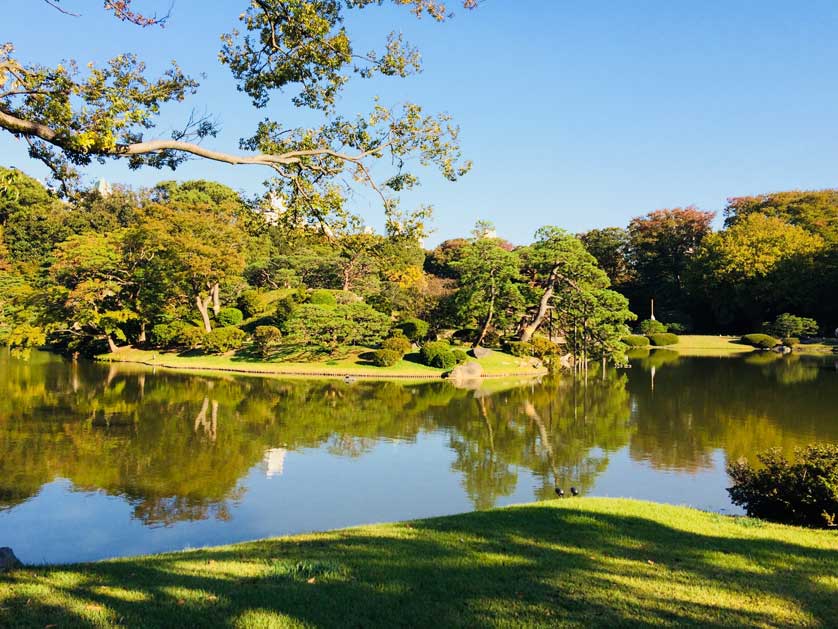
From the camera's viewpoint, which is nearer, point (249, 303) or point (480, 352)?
point (480, 352)

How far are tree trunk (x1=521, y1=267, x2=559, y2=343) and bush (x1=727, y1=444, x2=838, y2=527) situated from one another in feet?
65.0

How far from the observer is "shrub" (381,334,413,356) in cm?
2450

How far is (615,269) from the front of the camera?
50906 millimetres

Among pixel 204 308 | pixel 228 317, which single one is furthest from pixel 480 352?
pixel 204 308

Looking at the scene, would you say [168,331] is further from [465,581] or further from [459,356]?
[465,581]

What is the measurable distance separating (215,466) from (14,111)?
6.72 metres

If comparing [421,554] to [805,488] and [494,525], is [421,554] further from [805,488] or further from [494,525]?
[805,488]

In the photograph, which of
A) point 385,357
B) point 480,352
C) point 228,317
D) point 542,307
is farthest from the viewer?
point 228,317

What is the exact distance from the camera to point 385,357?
2381cm

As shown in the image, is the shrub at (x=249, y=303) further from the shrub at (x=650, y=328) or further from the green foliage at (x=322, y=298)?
the shrub at (x=650, y=328)

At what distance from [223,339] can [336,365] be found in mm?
5463

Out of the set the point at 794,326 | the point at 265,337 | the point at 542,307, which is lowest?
the point at 265,337

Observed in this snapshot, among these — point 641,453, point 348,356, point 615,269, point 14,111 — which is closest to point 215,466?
point 14,111

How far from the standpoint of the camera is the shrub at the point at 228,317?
95.9 ft
